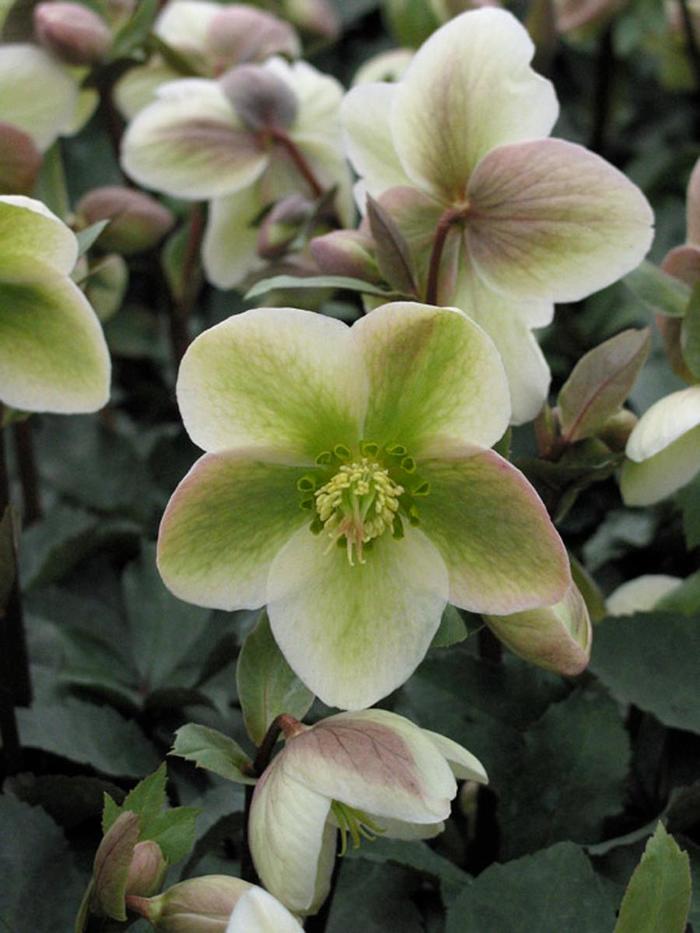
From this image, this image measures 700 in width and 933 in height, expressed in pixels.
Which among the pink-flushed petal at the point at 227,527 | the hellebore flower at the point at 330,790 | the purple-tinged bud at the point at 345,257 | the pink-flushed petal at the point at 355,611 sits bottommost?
the hellebore flower at the point at 330,790

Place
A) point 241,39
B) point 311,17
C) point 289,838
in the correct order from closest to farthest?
1. point 289,838
2. point 241,39
3. point 311,17

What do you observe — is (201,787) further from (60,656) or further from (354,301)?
(354,301)

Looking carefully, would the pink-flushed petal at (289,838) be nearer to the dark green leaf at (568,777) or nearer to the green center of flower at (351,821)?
the green center of flower at (351,821)

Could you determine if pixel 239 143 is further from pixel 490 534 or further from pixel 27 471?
pixel 490 534

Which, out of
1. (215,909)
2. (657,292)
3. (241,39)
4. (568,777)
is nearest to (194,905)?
(215,909)

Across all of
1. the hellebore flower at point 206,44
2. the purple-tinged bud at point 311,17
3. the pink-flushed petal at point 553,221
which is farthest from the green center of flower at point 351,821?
the purple-tinged bud at point 311,17

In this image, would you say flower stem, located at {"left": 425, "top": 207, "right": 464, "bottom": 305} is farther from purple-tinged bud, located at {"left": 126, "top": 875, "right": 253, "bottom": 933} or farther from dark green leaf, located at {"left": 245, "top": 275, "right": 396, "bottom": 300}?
purple-tinged bud, located at {"left": 126, "top": 875, "right": 253, "bottom": 933}

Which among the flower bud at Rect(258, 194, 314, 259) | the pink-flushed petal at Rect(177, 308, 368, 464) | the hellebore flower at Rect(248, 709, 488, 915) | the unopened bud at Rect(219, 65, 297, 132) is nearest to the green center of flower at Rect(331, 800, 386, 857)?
the hellebore flower at Rect(248, 709, 488, 915)
